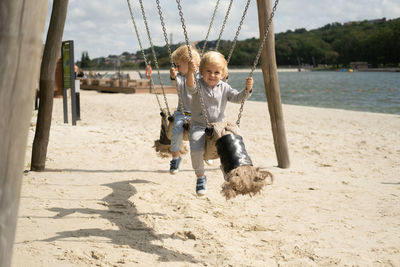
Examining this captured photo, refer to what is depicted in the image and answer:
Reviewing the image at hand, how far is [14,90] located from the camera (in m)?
1.63

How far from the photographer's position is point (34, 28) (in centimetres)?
165

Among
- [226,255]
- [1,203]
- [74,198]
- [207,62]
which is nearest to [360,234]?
[226,255]

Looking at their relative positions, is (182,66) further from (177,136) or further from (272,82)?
(272,82)

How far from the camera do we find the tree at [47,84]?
17.3 ft

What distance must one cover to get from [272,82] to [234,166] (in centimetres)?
295

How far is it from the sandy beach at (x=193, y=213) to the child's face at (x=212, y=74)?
1281 millimetres

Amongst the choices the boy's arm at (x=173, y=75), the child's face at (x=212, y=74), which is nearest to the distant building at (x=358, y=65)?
the boy's arm at (x=173, y=75)

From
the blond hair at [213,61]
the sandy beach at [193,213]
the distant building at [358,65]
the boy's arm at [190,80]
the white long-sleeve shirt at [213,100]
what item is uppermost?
the distant building at [358,65]

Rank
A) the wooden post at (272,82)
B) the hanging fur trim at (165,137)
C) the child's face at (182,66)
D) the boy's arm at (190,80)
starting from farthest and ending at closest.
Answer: the wooden post at (272,82) < the child's face at (182,66) < the hanging fur trim at (165,137) < the boy's arm at (190,80)

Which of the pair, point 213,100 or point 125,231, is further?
point 213,100

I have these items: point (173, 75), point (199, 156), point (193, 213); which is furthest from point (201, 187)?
point (173, 75)

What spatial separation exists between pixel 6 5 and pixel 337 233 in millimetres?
3242

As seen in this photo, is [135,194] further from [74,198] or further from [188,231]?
[188,231]

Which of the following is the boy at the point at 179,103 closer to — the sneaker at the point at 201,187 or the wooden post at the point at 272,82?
the sneaker at the point at 201,187
